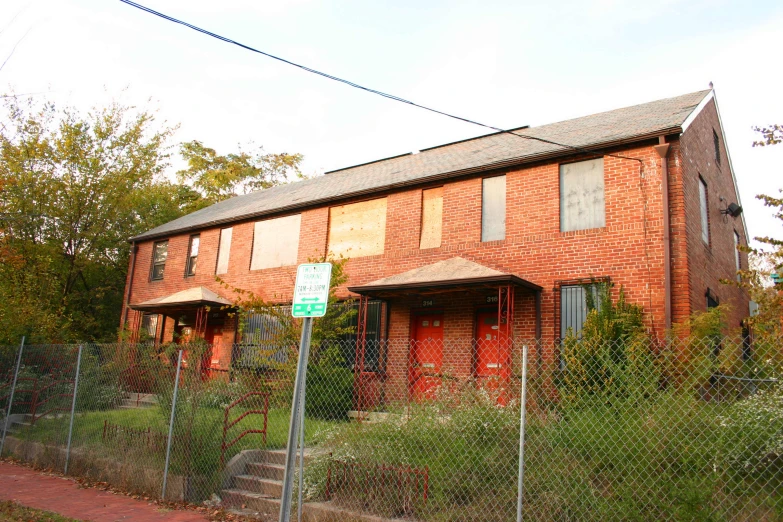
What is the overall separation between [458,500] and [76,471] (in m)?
6.66

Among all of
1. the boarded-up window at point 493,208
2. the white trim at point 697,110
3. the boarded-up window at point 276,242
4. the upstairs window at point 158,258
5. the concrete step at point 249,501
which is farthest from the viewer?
the upstairs window at point 158,258

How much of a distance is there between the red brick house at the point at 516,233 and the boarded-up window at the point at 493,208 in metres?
0.02

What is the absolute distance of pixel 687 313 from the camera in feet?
31.4

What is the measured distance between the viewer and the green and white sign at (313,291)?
4645mm

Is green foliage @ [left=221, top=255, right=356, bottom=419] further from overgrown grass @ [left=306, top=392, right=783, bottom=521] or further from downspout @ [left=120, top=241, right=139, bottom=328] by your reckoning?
downspout @ [left=120, top=241, right=139, bottom=328]

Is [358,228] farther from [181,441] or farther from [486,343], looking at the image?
[181,441]

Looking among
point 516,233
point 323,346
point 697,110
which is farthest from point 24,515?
point 697,110

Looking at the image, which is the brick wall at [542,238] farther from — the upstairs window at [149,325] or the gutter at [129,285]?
the gutter at [129,285]

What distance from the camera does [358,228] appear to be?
48.2 feet

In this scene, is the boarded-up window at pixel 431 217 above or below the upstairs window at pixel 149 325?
above

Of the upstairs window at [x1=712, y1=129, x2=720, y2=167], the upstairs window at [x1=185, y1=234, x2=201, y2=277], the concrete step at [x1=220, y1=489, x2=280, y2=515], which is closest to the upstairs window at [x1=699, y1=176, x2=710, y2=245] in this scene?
the upstairs window at [x1=712, y1=129, x2=720, y2=167]

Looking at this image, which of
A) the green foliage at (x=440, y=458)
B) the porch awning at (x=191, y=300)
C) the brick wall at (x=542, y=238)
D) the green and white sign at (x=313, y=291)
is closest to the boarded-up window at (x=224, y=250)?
the porch awning at (x=191, y=300)

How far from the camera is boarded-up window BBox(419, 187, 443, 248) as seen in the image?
13172 mm

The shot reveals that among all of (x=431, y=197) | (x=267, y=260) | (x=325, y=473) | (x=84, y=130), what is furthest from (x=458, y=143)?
(x=84, y=130)
